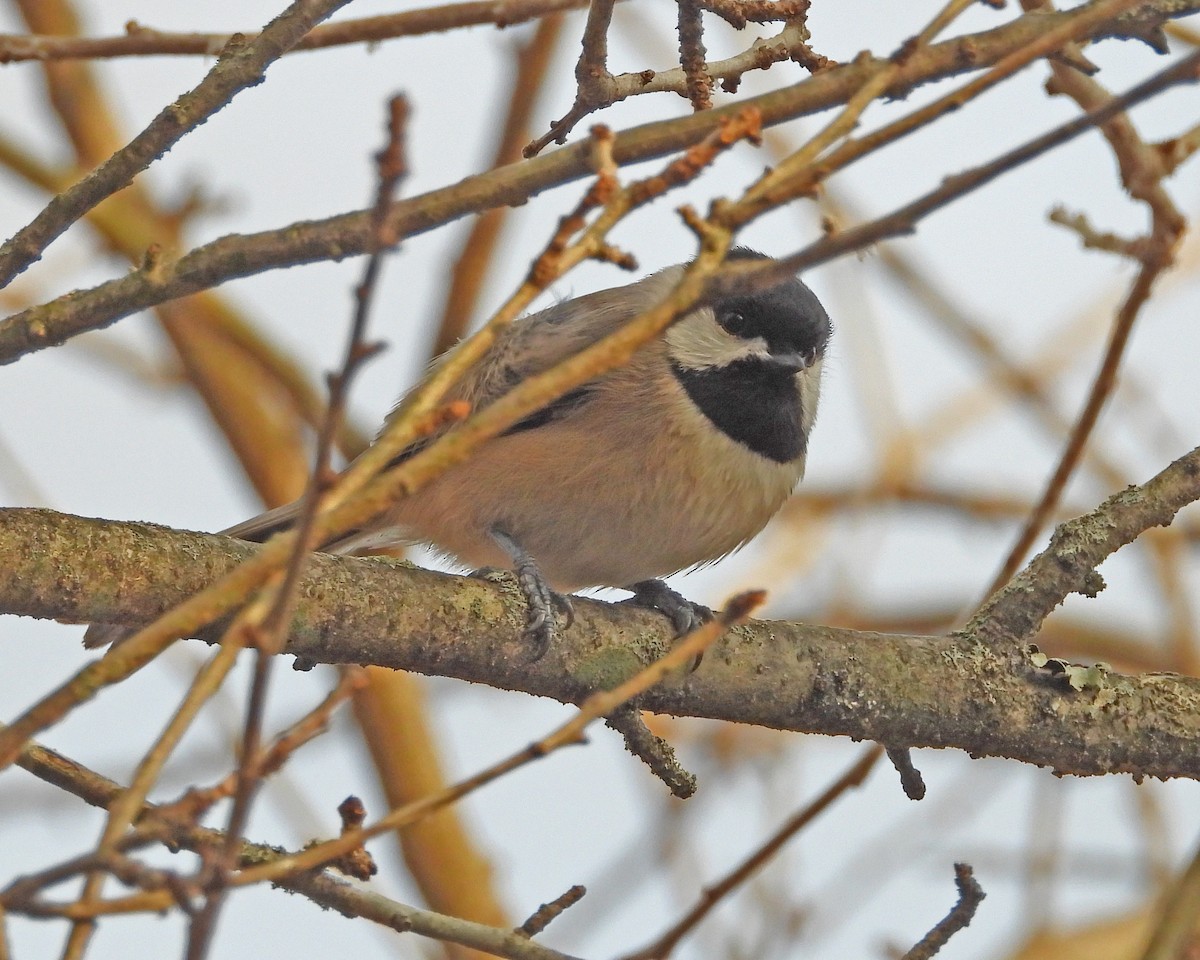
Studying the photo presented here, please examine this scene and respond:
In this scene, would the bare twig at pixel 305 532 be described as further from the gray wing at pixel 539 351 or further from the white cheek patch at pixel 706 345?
the white cheek patch at pixel 706 345

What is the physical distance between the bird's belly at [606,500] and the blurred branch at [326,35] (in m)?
1.14

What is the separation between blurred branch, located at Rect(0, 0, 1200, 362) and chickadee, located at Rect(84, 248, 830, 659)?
1449 millimetres

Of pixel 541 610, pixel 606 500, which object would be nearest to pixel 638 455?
pixel 606 500

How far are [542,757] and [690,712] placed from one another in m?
1.40

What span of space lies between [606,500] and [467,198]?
1.66 m

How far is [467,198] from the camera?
2.27 meters

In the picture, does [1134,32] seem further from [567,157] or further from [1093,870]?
[1093,870]

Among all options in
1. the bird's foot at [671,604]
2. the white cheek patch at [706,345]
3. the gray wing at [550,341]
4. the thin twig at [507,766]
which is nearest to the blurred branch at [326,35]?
the gray wing at [550,341]

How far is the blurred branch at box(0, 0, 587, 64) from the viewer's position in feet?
10.0

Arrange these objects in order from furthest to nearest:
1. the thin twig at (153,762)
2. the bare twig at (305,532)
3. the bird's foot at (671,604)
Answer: the bird's foot at (671,604) < the thin twig at (153,762) < the bare twig at (305,532)

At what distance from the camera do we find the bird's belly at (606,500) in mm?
3844

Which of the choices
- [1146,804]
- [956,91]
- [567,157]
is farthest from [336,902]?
[1146,804]

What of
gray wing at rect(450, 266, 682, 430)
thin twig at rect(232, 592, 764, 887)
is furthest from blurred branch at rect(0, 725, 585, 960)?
gray wing at rect(450, 266, 682, 430)

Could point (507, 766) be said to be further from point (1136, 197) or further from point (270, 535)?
point (270, 535)
